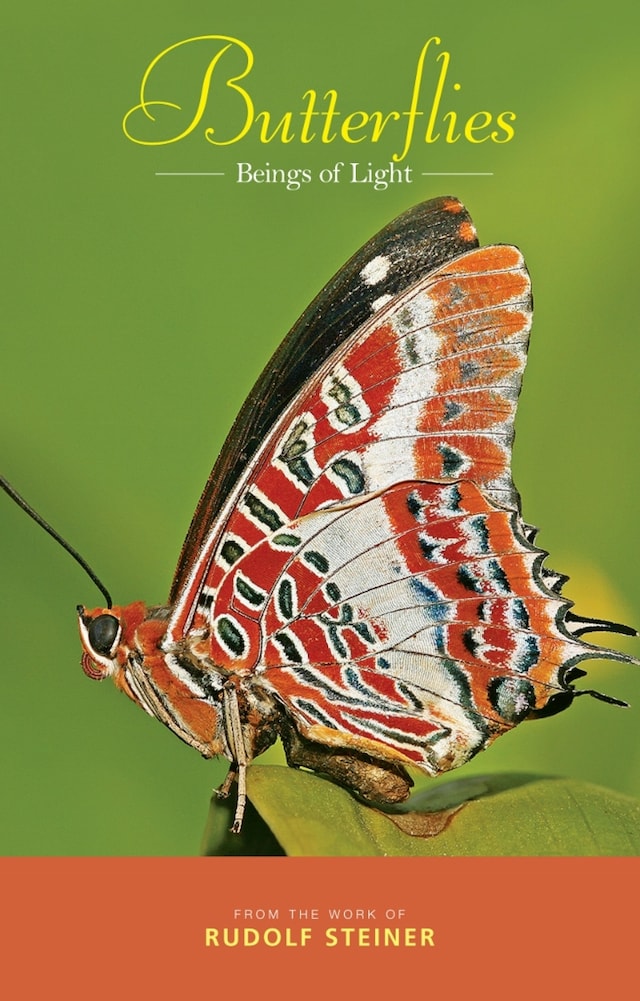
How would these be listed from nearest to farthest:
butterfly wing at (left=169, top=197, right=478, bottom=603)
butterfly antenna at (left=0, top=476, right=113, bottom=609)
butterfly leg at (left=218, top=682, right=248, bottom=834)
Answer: butterfly leg at (left=218, top=682, right=248, bottom=834), butterfly antenna at (left=0, top=476, right=113, bottom=609), butterfly wing at (left=169, top=197, right=478, bottom=603)

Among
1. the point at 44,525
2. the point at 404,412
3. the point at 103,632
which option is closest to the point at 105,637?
the point at 103,632

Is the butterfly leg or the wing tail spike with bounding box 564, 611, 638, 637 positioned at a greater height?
the wing tail spike with bounding box 564, 611, 638, 637

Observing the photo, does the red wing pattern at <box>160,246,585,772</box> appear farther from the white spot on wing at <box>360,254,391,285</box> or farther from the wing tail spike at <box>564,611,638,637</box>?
the white spot on wing at <box>360,254,391,285</box>

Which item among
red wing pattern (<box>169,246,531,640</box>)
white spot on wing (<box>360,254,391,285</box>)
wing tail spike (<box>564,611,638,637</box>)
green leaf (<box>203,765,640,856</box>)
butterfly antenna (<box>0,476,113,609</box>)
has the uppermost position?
white spot on wing (<box>360,254,391,285</box>)

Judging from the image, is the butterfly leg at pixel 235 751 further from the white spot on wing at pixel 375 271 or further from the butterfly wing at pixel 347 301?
the white spot on wing at pixel 375 271

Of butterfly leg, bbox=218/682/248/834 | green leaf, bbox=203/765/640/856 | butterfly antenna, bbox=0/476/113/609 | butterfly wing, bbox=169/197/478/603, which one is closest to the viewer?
green leaf, bbox=203/765/640/856

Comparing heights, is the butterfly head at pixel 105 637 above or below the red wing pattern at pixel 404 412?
below

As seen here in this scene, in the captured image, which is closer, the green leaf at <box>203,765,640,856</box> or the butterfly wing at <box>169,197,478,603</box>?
the green leaf at <box>203,765,640,856</box>

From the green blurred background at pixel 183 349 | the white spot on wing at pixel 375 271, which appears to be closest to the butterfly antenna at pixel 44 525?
the green blurred background at pixel 183 349

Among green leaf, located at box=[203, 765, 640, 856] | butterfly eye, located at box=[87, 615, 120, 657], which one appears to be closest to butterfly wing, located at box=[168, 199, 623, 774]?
butterfly eye, located at box=[87, 615, 120, 657]
